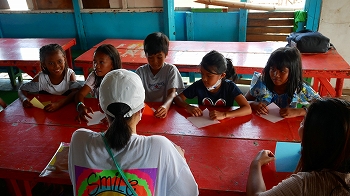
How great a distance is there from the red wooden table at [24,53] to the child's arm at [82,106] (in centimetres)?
145

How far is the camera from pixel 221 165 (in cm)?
123

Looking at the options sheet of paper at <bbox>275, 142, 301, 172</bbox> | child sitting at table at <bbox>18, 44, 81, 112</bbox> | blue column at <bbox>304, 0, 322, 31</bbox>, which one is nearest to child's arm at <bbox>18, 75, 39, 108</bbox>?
child sitting at table at <bbox>18, 44, 81, 112</bbox>

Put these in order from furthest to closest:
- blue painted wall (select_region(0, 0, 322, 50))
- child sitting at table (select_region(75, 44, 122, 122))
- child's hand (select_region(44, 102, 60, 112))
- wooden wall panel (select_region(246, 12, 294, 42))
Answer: blue painted wall (select_region(0, 0, 322, 50)) < wooden wall panel (select_region(246, 12, 294, 42)) < child sitting at table (select_region(75, 44, 122, 122)) < child's hand (select_region(44, 102, 60, 112))

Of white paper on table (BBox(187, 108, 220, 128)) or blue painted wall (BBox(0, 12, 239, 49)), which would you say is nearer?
white paper on table (BBox(187, 108, 220, 128))

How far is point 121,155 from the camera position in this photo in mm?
956

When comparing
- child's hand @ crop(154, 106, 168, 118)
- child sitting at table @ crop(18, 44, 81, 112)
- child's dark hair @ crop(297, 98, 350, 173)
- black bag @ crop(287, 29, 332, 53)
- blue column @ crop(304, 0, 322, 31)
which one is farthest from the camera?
blue column @ crop(304, 0, 322, 31)

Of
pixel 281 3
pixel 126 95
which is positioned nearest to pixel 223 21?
pixel 281 3

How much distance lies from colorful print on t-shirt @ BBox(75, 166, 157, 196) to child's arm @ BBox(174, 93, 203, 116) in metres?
0.77

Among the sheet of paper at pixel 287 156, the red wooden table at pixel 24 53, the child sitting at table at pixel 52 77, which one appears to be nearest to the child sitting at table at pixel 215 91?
the sheet of paper at pixel 287 156

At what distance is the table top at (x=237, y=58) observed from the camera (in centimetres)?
258

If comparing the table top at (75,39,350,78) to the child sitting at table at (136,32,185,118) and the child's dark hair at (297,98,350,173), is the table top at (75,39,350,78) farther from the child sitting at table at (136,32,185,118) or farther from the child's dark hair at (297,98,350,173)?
the child's dark hair at (297,98,350,173)

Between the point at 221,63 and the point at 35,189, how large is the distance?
5.27ft

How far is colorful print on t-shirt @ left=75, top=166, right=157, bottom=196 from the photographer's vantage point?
3.06 feet

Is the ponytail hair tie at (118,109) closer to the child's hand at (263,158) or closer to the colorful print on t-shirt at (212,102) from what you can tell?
the child's hand at (263,158)
